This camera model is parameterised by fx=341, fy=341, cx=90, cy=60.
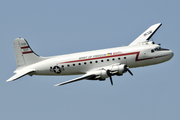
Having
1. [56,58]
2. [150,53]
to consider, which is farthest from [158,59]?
[56,58]

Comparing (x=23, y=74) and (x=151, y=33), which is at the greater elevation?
(x=151, y=33)

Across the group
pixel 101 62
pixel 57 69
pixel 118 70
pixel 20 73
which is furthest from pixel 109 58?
pixel 20 73

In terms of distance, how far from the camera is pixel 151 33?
49.6 meters

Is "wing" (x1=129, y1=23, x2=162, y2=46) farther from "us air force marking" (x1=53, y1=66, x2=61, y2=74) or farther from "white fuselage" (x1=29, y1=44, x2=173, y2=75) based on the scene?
"us air force marking" (x1=53, y1=66, x2=61, y2=74)

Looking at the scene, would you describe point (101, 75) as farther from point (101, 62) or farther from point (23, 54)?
point (23, 54)

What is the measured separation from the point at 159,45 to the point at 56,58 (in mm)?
13585

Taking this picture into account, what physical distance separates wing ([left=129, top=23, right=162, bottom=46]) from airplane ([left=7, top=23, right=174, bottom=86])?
2995mm

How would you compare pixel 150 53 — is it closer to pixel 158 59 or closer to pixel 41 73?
pixel 158 59

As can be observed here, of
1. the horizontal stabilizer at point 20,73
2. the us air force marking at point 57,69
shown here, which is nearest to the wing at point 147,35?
the us air force marking at point 57,69

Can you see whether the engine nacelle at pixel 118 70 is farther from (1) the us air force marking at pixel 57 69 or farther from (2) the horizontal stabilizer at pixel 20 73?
(2) the horizontal stabilizer at pixel 20 73

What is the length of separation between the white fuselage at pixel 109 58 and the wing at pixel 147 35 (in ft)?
16.4

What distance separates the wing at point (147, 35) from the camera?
48869mm

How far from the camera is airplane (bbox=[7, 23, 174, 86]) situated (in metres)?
42.0

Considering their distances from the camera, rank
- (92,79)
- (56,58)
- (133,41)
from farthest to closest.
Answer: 1. (133,41)
2. (56,58)
3. (92,79)
